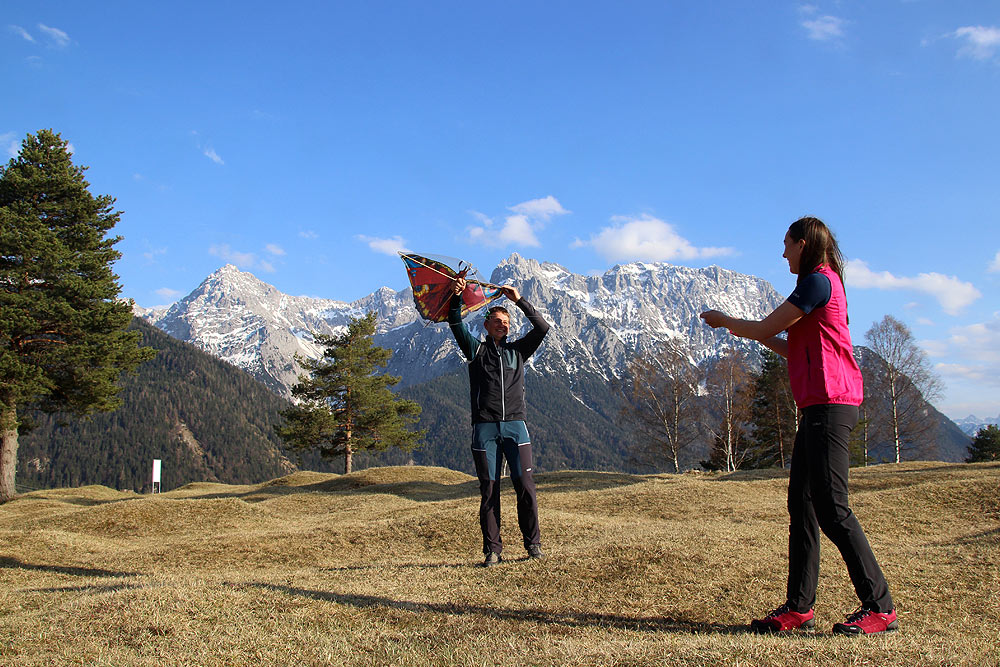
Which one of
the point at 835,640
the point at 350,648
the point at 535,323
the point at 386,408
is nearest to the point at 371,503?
the point at 535,323

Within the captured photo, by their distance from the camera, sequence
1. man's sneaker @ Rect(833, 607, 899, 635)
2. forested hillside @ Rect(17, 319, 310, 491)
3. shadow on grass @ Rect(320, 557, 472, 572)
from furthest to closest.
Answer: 1. forested hillside @ Rect(17, 319, 310, 491)
2. shadow on grass @ Rect(320, 557, 472, 572)
3. man's sneaker @ Rect(833, 607, 899, 635)

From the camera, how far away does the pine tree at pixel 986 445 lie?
4334cm

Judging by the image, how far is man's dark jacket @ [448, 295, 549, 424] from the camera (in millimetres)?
7367

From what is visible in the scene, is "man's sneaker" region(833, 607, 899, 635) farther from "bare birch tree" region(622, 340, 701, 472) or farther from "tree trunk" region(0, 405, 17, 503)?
"bare birch tree" region(622, 340, 701, 472)

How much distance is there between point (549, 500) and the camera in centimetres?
1675

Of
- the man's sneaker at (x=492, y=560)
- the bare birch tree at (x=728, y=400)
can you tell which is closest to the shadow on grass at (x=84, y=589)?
the man's sneaker at (x=492, y=560)

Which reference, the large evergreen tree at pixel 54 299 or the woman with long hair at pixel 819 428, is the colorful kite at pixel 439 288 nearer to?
the woman with long hair at pixel 819 428

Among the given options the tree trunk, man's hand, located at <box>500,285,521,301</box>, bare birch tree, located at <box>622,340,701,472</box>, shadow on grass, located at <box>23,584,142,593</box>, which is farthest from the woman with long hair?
bare birch tree, located at <box>622,340,701,472</box>

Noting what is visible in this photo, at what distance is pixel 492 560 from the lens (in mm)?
7320

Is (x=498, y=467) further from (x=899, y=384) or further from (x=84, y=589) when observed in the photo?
(x=899, y=384)

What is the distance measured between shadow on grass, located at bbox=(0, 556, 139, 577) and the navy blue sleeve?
901 cm

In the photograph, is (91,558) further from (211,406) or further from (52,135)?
(211,406)

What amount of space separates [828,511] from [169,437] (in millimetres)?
184369

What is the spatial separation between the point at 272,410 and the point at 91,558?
7712 inches
